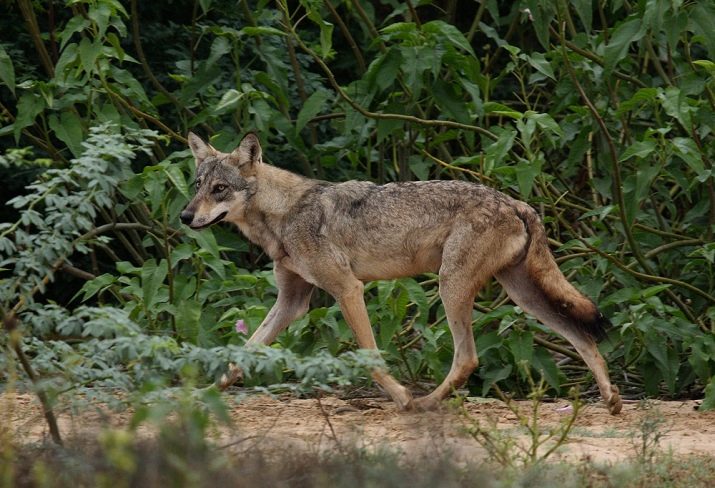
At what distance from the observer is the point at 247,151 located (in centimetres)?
879

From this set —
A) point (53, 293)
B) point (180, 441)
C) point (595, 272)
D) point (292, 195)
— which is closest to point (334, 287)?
point (292, 195)

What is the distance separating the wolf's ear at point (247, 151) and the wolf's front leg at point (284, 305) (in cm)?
77

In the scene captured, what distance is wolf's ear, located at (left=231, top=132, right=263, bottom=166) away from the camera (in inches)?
344

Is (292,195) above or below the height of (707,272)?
above

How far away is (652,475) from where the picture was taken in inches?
238

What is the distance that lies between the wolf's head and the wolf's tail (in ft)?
6.34

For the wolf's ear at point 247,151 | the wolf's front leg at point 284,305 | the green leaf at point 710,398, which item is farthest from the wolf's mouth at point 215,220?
the green leaf at point 710,398

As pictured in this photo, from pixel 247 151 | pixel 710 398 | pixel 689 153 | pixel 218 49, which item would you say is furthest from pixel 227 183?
pixel 710 398

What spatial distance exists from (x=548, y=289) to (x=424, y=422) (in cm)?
239

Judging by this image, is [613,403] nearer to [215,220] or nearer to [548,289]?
[548,289]

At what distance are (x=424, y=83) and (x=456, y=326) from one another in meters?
2.34

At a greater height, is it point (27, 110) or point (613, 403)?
point (27, 110)

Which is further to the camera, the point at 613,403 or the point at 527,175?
the point at 527,175

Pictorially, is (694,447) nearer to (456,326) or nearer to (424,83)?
(456,326)
